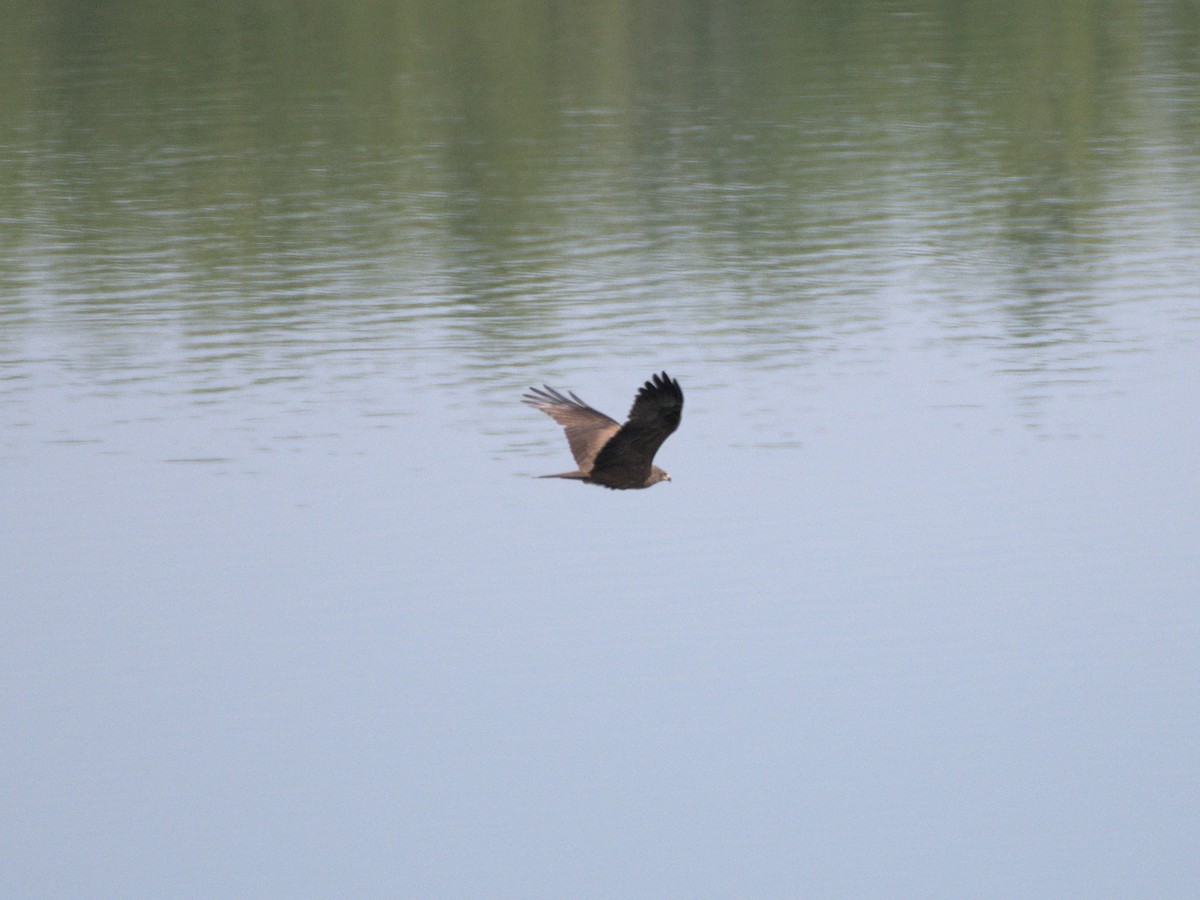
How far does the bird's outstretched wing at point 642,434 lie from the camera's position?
12384 millimetres

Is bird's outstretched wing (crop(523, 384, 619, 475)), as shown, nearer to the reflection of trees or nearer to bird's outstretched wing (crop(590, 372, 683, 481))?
bird's outstretched wing (crop(590, 372, 683, 481))

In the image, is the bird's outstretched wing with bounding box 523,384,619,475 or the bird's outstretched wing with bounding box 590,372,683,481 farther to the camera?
the bird's outstretched wing with bounding box 523,384,619,475

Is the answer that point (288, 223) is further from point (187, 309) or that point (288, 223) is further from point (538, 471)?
point (538, 471)

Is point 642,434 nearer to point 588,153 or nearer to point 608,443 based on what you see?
point 608,443

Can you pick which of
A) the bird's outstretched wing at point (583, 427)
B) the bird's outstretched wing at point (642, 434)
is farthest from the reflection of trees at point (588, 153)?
the bird's outstretched wing at point (642, 434)

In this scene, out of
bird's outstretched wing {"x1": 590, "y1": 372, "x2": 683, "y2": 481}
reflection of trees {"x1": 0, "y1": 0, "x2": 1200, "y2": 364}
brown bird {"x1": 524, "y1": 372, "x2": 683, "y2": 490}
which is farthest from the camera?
reflection of trees {"x1": 0, "y1": 0, "x2": 1200, "y2": 364}

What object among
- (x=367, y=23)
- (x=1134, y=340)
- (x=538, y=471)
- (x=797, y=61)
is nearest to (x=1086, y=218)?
(x=1134, y=340)

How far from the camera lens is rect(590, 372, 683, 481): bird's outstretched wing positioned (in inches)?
488

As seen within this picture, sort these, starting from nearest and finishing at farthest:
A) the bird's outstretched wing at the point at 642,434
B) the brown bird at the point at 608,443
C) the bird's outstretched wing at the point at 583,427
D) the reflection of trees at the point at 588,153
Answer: the bird's outstretched wing at the point at 642,434 < the brown bird at the point at 608,443 < the bird's outstretched wing at the point at 583,427 < the reflection of trees at the point at 588,153

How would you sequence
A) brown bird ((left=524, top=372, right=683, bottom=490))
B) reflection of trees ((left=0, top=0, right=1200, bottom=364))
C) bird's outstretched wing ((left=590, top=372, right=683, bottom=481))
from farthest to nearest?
reflection of trees ((left=0, top=0, right=1200, bottom=364))
brown bird ((left=524, top=372, right=683, bottom=490))
bird's outstretched wing ((left=590, top=372, right=683, bottom=481))

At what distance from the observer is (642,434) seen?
13133 millimetres

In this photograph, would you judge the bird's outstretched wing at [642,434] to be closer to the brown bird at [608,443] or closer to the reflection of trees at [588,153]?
the brown bird at [608,443]

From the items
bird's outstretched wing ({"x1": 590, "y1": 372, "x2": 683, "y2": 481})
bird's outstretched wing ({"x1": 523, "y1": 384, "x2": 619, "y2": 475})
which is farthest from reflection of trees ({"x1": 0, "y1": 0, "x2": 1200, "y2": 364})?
bird's outstretched wing ({"x1": 590, "y1": 372, "x2": 683, "y2": 481})

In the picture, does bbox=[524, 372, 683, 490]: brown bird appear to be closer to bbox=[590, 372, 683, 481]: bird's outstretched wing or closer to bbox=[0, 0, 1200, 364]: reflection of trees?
bbox=[590, 372, 683, 481]: bird's outstretched wing
